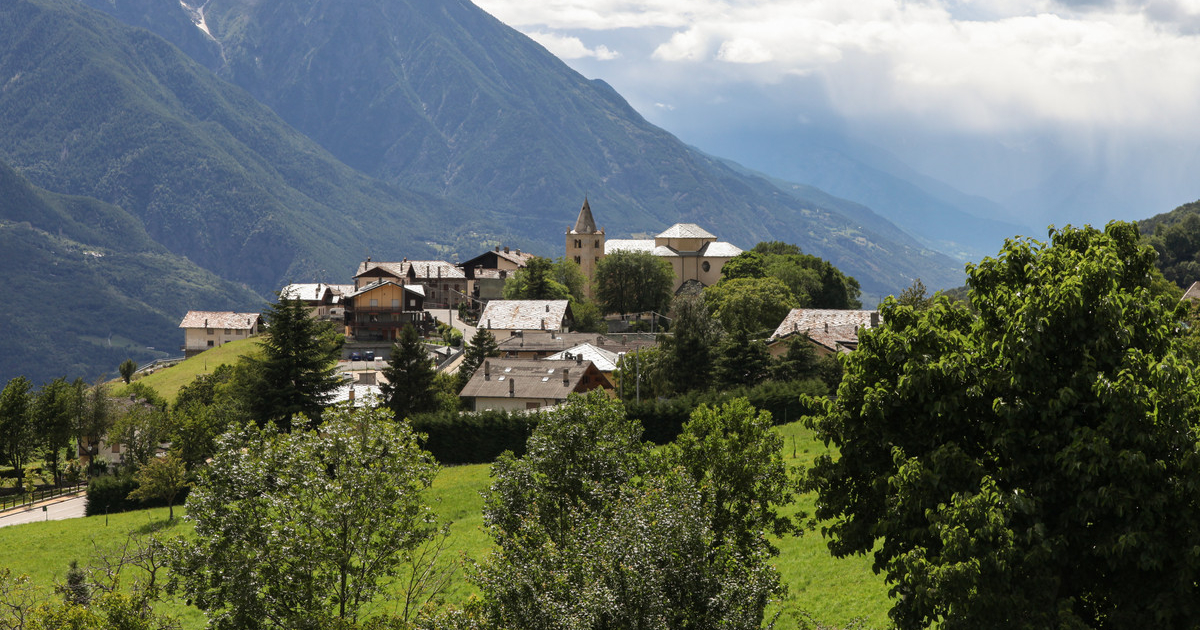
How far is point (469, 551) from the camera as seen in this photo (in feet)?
99.0

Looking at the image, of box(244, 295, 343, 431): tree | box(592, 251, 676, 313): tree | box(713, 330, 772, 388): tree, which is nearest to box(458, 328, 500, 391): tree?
box(244, 295, 343, 431): tree

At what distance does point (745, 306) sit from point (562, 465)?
226 ft

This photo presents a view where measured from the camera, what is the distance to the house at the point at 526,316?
102 m

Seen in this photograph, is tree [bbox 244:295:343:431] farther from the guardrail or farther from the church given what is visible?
the church

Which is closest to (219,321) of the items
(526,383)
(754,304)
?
(754,304)

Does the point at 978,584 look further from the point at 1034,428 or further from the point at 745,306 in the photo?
the point at 745,306

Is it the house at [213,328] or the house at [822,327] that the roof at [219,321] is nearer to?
the house at [213,328]

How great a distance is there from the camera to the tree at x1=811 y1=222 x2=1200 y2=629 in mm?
12953

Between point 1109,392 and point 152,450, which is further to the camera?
point 152,450

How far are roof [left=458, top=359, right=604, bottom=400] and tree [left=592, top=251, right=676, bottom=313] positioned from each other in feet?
162

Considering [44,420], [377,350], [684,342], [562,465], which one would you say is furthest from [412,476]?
[377,350]

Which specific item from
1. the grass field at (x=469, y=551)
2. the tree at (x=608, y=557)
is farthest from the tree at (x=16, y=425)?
the tree at (x=608, y=557)

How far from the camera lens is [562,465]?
1945 cm

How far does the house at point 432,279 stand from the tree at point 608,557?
121 meters
